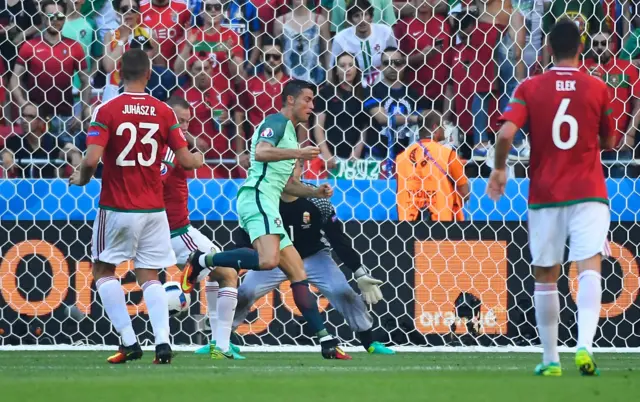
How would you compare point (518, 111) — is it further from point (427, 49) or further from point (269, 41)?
point (269, 41)

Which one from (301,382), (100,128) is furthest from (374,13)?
(301,382)

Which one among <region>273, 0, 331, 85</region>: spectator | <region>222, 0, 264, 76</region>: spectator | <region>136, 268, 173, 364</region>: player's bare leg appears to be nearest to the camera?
<region>136, 268, 173, 364</region>: player's bare leg

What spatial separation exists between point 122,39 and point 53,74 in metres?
0.68

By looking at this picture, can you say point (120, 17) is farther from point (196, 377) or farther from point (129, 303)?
point (196, 377)

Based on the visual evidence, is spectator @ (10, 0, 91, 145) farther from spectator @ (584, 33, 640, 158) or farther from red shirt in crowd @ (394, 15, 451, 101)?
spectator @ (584, 33, 640, 158)

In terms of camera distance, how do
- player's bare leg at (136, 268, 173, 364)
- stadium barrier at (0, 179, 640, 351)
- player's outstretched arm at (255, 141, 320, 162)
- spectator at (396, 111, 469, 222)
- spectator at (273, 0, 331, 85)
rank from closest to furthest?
player's bare leg at (136, 268, 173, 364)
player's outstretched arm at (255, 141, 320, 162)
stadium barrier at (0, 179, 640, 351)
spectator at (396, 111, 469, 222)
spectator at (273, 0, 331, 85)

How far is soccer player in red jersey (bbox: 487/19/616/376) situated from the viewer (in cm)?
581

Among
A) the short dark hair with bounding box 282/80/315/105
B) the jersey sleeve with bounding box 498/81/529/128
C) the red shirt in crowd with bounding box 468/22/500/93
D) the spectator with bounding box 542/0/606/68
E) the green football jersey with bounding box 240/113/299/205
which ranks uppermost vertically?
the spectator with bounding box 542/0/606/68

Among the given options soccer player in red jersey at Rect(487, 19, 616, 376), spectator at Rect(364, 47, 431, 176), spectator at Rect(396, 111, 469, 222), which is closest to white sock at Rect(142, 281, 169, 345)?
soccer player in red jersey at Rect(487, 19, 616, 376)

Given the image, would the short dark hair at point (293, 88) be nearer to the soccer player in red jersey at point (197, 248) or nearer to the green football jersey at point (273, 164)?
the green football jersey at point (273, 164)

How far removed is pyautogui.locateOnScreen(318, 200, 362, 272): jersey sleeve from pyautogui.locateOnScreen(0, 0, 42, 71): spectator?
11.4 feet

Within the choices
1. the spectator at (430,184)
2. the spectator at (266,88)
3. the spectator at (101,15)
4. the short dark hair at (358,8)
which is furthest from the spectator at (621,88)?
the spectator at (101,15)

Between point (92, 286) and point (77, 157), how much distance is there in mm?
1333

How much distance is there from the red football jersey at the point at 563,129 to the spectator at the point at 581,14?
502 centimetres
